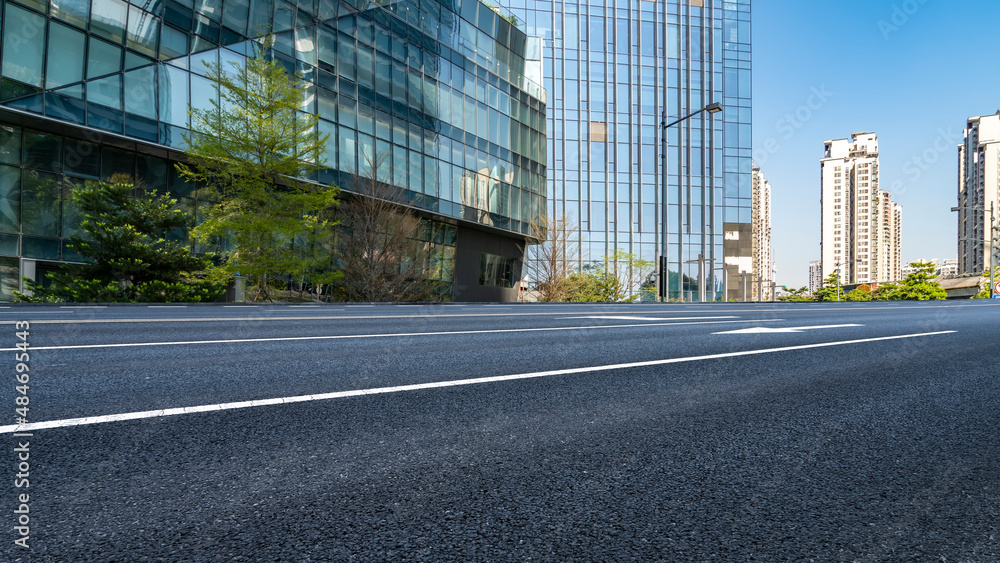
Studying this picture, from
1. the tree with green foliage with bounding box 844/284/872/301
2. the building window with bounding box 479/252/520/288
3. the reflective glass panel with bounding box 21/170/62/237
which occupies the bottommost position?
the tree with green foliage with bounding box 844/284/872/301

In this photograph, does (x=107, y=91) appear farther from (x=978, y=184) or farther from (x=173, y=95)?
(x=978, y=184)

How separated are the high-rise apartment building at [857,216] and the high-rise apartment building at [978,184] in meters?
30.2

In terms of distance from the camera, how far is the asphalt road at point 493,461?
1486mm

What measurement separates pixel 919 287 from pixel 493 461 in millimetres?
57053

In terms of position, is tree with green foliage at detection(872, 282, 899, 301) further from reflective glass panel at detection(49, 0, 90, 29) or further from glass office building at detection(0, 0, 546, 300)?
reflective glass panel at detection(49, 0, 90, 29)

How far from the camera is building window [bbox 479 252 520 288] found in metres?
35.9

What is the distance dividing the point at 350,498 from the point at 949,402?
3.84m

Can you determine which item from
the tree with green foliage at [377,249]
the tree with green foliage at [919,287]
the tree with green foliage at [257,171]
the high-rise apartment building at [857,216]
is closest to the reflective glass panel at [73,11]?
the tree with green foliage at [257,171]

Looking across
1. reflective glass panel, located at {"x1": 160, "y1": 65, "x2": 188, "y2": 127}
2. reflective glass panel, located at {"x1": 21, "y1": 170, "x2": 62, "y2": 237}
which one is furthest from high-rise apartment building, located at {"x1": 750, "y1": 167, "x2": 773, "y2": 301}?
reflective glass panel, located at {"x1": 21, "y1": 170, "x2": 62, "y2": 237}

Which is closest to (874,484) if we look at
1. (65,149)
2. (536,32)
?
(65,149)

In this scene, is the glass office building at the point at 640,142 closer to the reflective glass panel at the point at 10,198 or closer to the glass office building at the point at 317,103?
the glass office building at the point at 317,103

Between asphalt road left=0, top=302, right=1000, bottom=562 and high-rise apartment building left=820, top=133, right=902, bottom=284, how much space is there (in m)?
141

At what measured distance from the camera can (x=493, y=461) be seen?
2.15 meters

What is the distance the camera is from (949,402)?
3.43 m
